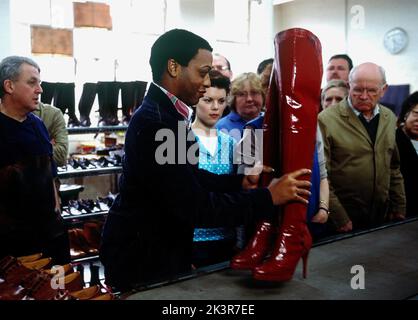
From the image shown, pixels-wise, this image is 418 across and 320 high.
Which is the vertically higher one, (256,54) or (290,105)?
(256,54)

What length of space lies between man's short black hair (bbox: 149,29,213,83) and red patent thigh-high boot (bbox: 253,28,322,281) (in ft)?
1.02

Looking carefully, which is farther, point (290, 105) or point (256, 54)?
point (256, 54)

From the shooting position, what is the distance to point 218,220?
1583 millimetres

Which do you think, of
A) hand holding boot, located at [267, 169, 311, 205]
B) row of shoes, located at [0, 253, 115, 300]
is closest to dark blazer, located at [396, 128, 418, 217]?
hand holding boot, located at [267, 169, 311, 205]

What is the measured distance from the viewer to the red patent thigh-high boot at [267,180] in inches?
67.2

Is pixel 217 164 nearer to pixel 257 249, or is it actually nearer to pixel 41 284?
pixel 257 249

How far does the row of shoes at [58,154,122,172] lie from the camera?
15.4 feet

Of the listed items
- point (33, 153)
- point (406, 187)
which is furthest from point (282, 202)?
point (406, 187)

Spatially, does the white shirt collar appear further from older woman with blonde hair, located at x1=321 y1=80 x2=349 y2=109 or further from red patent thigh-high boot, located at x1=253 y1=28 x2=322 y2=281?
red patent thigh-high boot, located at x1=253 y1=28 x2=322 y2=281

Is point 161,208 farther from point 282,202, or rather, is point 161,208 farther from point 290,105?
point 290,105

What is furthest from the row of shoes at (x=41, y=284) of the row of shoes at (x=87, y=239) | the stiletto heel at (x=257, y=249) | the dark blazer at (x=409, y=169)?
the row of shoes at (x=87, y=239)

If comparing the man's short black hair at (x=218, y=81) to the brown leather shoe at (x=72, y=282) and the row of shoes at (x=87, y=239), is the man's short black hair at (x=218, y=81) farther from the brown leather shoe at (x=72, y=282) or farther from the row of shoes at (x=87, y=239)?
the row of shoes at (x=87, y=239)

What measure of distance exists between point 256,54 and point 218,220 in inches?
346

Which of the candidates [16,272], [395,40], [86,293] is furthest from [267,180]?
[395,40]
